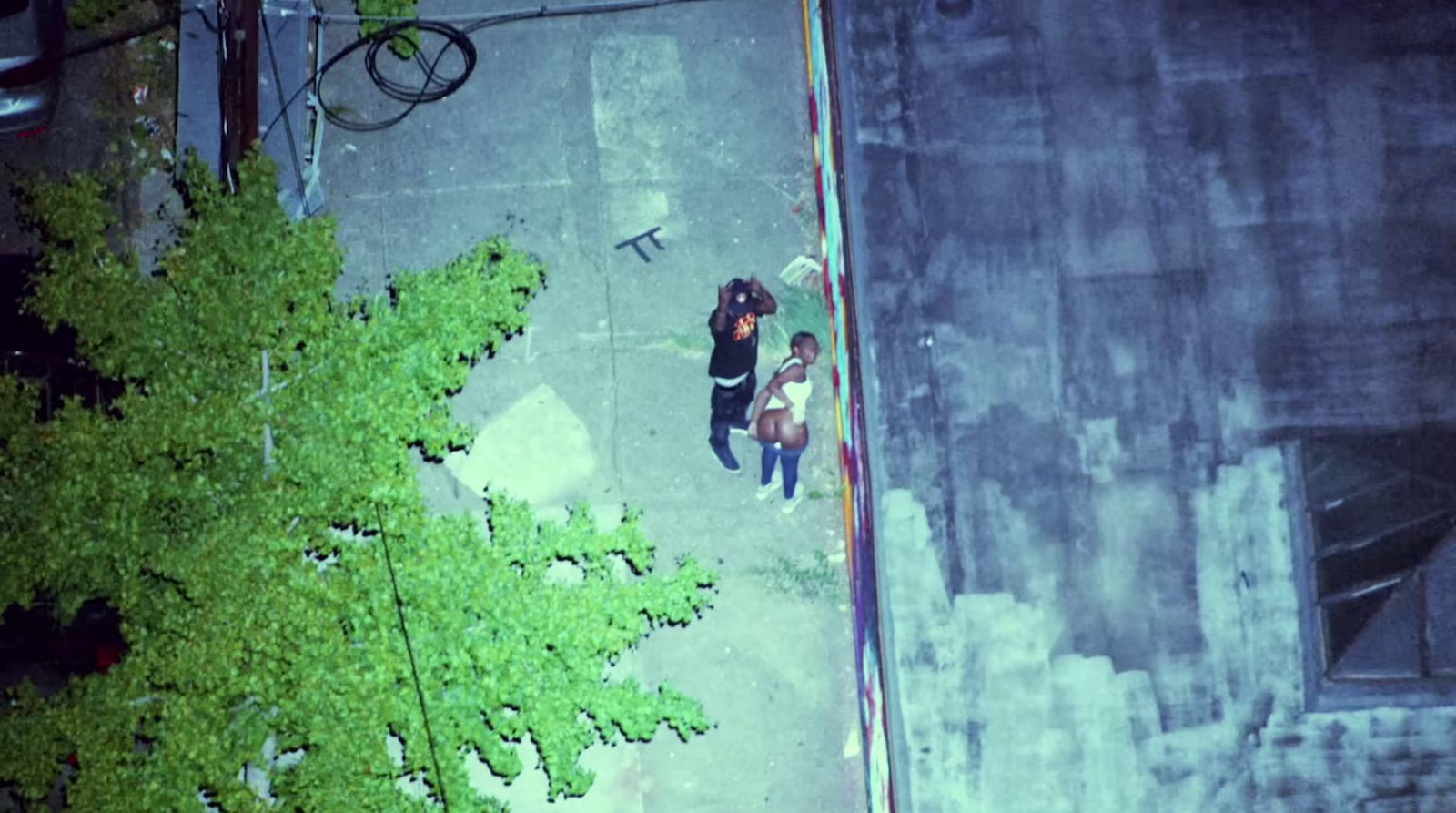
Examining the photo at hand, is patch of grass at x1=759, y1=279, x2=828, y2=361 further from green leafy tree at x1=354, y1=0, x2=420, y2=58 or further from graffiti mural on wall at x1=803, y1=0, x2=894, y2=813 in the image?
green leafy tree at x1=354, y1=0, x2=420, y2=58

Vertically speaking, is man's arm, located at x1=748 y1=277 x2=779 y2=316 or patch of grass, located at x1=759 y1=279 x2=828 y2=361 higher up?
man's arm, located at x1=748 y1=277 x2=779 y2=316

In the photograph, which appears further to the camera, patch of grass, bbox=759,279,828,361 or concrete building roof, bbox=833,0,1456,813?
patch of grass, bbox=759,279,828,361

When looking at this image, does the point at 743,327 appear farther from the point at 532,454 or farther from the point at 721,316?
the point at 532,454

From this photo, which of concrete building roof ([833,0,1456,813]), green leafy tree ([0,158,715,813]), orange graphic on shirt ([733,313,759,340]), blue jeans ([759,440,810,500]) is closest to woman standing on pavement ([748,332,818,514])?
blue jeans ([759,440,810,500])

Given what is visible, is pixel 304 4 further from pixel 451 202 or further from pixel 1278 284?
pixel 1278 284

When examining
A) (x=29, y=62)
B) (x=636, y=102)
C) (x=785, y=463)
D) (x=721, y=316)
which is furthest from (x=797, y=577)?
(x=29, y=62)

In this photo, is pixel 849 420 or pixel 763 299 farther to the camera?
pixel 763 299

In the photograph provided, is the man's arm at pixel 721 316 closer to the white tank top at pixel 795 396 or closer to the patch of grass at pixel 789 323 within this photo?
the patch of grass at pixel 789 323
